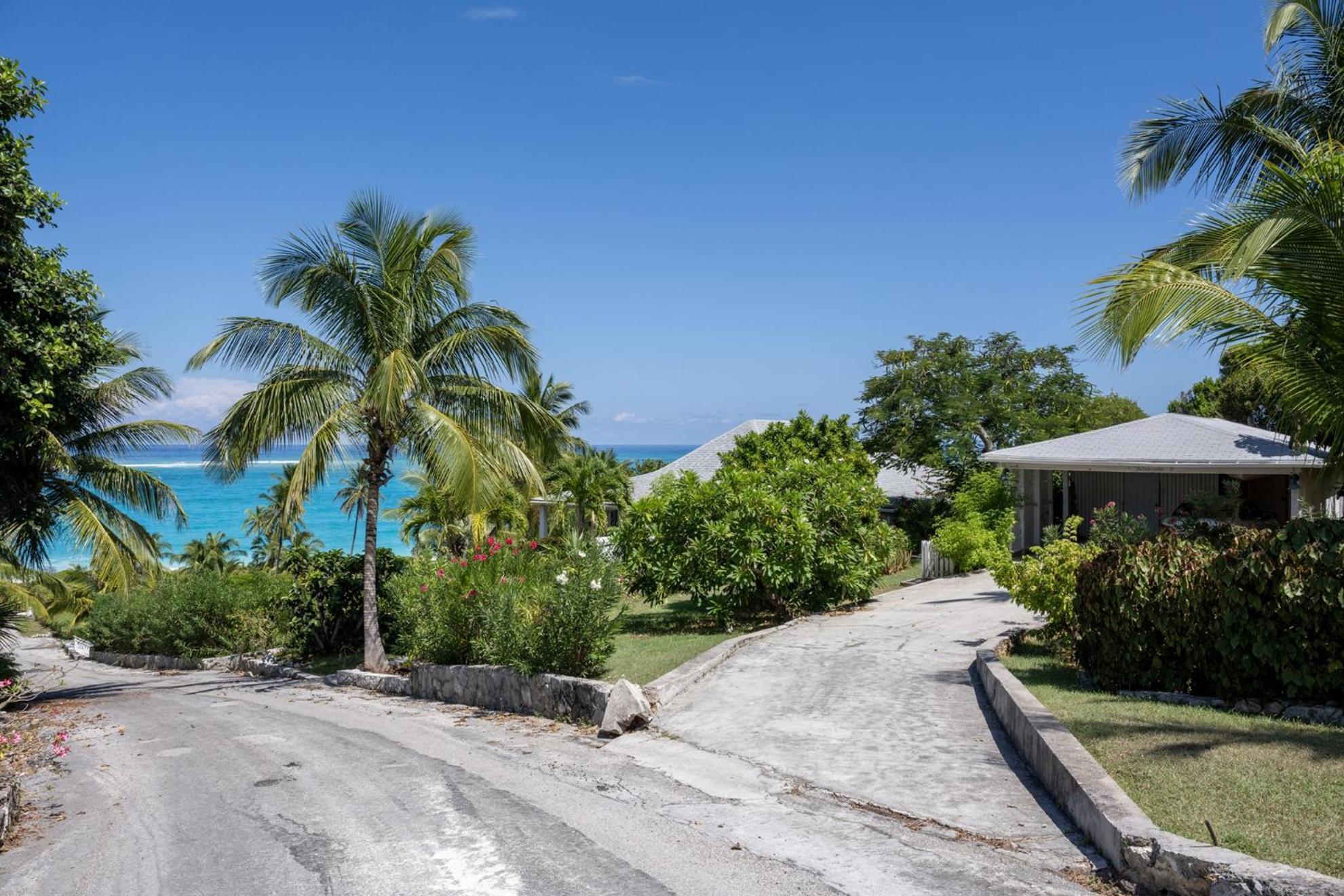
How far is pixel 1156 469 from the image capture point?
19375mm

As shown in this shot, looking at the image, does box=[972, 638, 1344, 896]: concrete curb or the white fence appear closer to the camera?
box=[972, 638, 1344, 896]: concrete curb

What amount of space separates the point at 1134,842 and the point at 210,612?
2100 cm

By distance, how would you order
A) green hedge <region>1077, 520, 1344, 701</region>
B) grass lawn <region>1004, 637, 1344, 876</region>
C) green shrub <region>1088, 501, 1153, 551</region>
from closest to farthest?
grass lawn <region>1004, 637, 1344, 876</region>
green hedge <region>1077, 520, 1344, 701</region>
green shrub <region>1088, 501, 1153, 551</region>

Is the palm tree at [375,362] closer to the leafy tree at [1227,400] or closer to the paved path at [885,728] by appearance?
the paved path at [885,728]

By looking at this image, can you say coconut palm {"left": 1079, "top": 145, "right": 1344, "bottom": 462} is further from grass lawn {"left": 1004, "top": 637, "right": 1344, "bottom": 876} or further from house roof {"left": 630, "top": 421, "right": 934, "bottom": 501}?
house roof {"left": 630, "top": 421, "right": 934, "bottom": 501}

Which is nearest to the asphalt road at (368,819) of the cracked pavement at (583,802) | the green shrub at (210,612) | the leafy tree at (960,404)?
the cracked pavement at (583,802)

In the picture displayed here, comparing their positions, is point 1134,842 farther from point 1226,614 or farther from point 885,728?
point 1226,614

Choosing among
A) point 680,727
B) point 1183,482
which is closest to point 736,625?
point 680,727

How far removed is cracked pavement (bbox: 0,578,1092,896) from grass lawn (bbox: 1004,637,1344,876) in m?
0.65

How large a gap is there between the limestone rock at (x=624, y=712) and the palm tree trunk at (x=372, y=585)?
22.8ft

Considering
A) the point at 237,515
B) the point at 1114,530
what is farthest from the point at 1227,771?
the point at 237,515

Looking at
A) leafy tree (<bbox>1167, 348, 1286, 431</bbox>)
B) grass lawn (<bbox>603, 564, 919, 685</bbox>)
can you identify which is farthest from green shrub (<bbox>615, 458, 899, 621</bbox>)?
leafy tree (<bbox>1167, 348, 1286, 431</bbox>)

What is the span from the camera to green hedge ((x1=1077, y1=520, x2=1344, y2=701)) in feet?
26.0

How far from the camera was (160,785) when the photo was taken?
844 cm
